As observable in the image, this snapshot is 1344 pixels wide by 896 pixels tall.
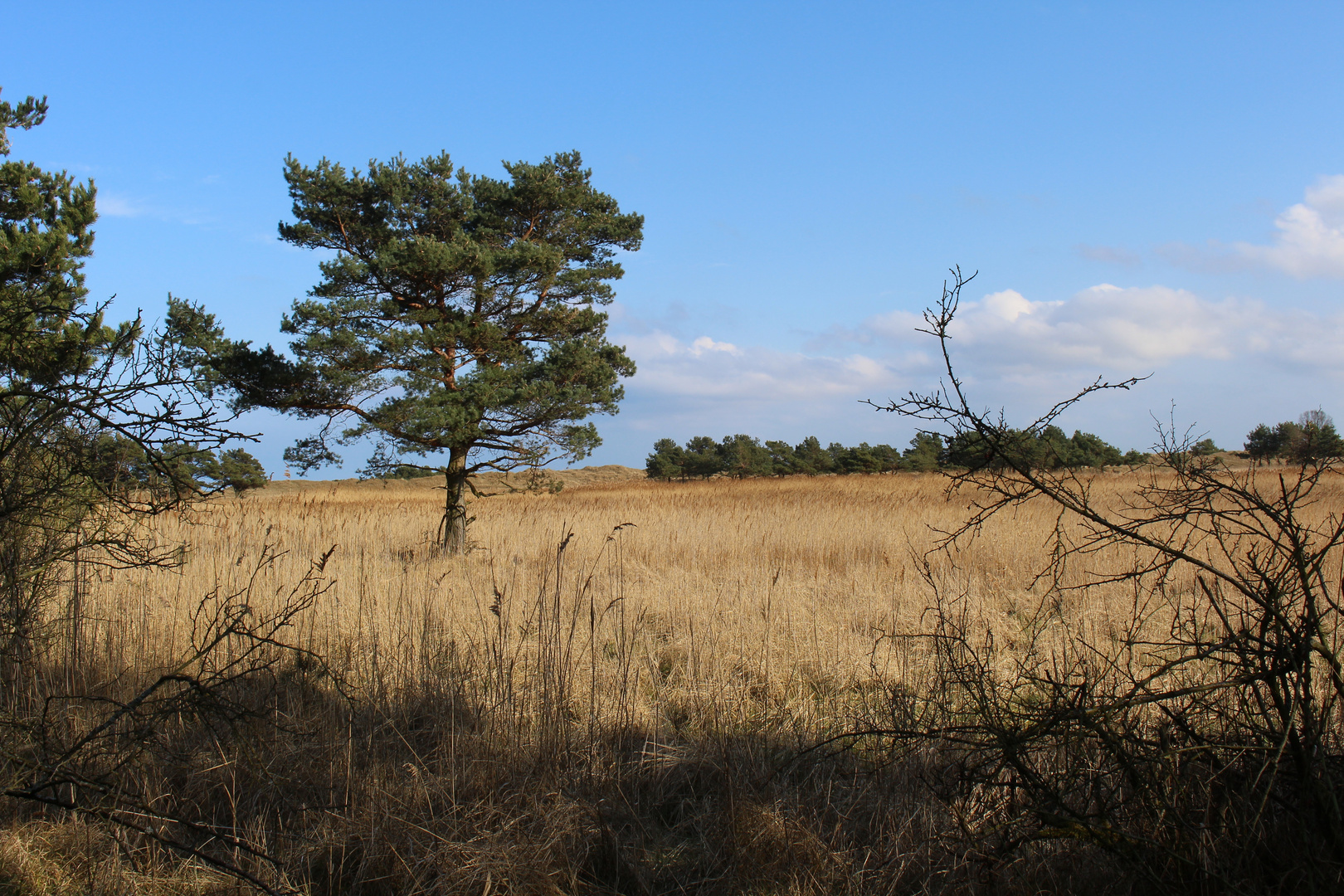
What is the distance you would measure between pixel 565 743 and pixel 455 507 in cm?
772

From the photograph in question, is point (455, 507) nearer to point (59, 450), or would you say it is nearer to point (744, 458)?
point (59, 450)

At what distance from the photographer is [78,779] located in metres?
2.42

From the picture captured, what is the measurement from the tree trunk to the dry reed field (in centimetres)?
287

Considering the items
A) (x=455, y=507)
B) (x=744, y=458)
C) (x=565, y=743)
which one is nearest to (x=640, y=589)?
(x=565, y=743)

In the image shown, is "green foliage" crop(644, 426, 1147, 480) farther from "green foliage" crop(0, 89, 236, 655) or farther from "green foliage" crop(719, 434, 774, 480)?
"green foliage" crop(0, 89, 236, 655)

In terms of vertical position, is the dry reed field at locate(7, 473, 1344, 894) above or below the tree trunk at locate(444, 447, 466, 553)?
below

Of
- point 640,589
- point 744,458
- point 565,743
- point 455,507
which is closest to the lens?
point 565,743

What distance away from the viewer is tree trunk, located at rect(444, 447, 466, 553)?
10648mm

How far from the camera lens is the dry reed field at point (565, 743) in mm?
2689

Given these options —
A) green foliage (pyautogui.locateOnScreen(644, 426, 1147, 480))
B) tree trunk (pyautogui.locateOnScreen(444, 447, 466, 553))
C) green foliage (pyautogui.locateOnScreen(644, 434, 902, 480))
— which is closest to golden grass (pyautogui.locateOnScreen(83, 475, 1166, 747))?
tree trunk (pyautogui.locateOnScreen(444, 447, 466, 553))

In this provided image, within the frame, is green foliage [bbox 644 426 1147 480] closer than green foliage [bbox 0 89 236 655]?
No

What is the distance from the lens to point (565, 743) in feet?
11.6

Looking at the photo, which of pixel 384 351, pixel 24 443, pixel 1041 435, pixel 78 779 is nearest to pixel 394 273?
pixel 384 351

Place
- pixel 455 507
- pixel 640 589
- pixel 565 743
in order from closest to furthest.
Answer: pixel 565 743
pixel 640 589
pixel 455 507
